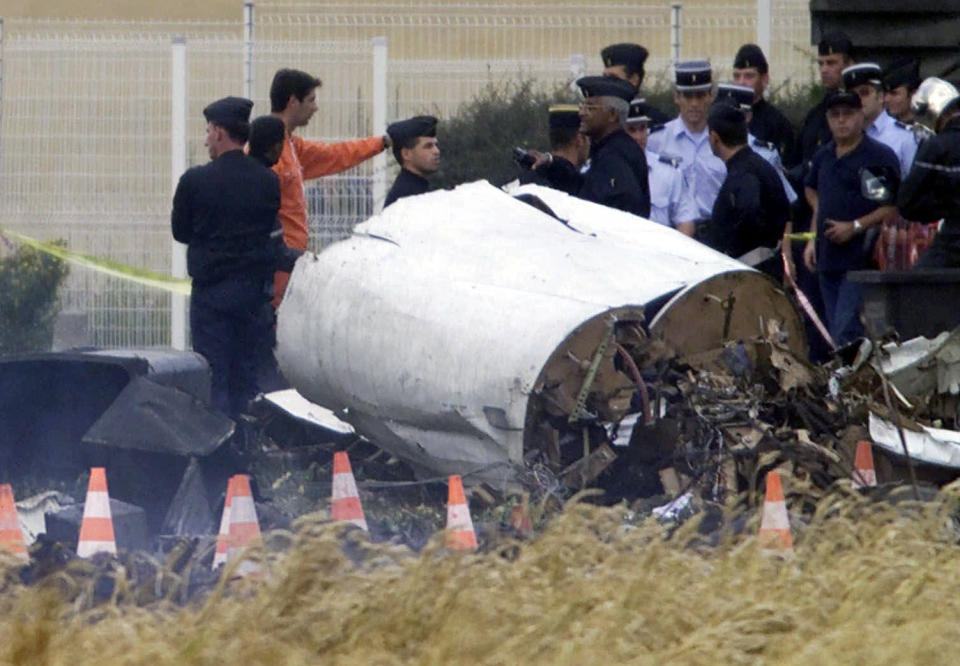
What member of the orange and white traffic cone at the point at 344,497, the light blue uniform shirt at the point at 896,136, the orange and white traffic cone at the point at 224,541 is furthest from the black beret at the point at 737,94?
the orange and white traffic cone at the point at 224,541

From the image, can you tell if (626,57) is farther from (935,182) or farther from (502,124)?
(502,124)

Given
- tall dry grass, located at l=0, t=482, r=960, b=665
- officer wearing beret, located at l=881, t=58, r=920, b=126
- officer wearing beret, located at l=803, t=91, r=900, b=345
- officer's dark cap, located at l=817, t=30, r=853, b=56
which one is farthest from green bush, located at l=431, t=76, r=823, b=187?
tall dry grass, located at l=0, t=482, r=960, b=665

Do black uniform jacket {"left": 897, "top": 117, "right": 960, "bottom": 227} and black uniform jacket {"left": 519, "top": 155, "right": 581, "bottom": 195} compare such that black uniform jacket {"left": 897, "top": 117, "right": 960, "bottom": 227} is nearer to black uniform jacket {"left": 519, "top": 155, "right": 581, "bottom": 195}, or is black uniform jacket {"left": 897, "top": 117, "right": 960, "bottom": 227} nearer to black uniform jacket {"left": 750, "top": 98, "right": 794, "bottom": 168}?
black uniform jacket {"left": 519, "top": 155, "right": 581, "bottom": 195}

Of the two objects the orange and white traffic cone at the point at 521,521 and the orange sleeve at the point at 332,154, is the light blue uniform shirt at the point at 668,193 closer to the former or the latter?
the orange sleeve at the point at 332,154

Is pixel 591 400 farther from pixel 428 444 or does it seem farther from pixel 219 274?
pixel 219 274

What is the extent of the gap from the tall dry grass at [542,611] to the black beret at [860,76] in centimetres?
494

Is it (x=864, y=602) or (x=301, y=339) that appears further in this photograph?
(x=301, y=339)

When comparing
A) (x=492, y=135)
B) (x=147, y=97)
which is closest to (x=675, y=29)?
(x=492, y=135)

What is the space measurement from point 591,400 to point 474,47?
7.92 metres

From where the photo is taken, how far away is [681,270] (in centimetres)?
858

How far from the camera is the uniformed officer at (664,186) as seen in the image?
412 inches

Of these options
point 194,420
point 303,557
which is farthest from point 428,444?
point 303,557

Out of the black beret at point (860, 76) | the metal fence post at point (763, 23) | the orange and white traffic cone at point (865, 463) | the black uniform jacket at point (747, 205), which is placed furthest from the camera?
the metal fence post at point (763, 23)

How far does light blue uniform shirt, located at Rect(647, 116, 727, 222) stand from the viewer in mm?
10578
